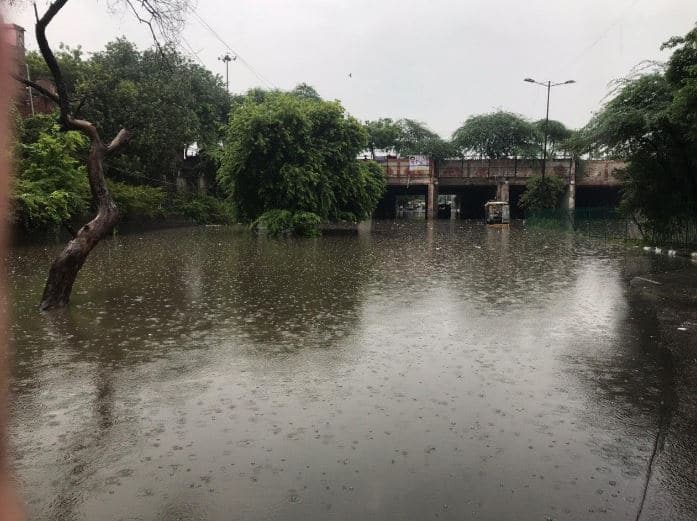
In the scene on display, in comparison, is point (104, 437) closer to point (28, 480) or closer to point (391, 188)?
point (28, 480)

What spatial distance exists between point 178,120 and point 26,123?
11.2 metres

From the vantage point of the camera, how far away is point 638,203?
2086 cm

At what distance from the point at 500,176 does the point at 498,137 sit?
19.4ft

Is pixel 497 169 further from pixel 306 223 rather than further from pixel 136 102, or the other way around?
pixel 136 102

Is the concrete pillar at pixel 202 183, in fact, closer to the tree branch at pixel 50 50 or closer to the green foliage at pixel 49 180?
the green foliage at pixel 49 180

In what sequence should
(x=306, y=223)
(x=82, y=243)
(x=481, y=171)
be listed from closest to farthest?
1. (x=82, y=243)
2. (x=306, y=223)
3. (x=481, y=171)

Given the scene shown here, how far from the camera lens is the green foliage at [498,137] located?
55844 mm

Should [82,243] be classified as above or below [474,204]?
below

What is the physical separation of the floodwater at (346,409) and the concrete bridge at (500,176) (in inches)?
1700

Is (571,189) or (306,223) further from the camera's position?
(571,189)

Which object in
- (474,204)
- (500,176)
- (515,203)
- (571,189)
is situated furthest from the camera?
(474,204)

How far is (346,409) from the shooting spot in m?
4.84

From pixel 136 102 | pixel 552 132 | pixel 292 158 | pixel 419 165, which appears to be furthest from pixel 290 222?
pixel 552 132

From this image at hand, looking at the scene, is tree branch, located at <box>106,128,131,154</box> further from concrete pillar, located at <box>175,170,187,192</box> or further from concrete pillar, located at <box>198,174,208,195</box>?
concrete pillar, located at <box>198,174,208,195</box>
